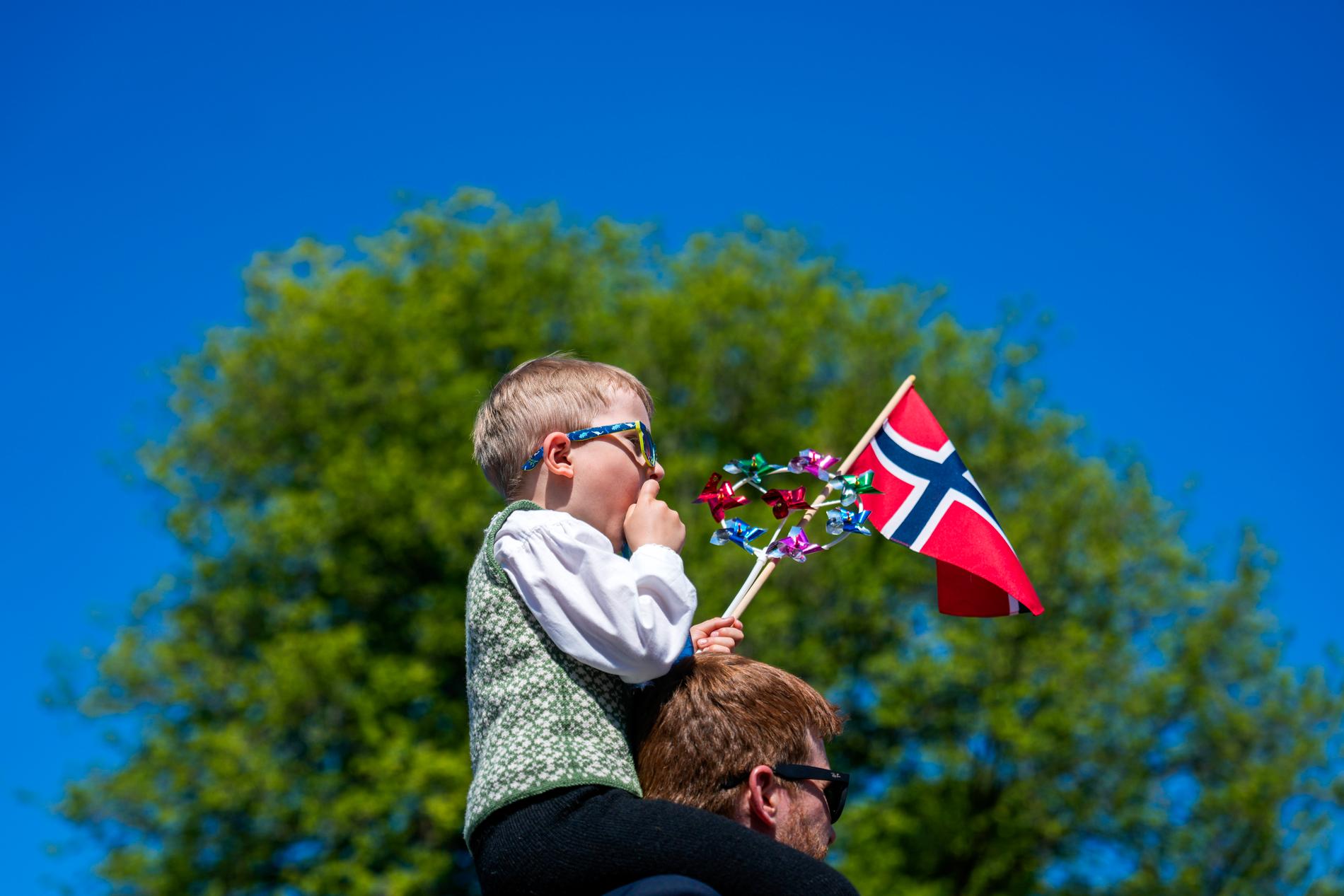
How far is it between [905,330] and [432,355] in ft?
17.9

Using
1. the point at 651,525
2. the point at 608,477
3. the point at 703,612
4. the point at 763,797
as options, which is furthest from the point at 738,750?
the point at 703,612

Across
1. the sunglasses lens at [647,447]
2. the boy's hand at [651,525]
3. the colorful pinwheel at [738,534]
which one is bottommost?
the boy's hand at [651,525]

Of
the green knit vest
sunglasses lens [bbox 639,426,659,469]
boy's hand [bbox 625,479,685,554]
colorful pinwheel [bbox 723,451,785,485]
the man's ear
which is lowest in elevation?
the man's ear

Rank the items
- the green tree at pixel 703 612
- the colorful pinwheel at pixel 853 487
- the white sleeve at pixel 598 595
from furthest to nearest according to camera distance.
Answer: the green tree at pixel 703 612
the colorful pinwheel at pixel 853 487
the white sleeve at pixel 598 595

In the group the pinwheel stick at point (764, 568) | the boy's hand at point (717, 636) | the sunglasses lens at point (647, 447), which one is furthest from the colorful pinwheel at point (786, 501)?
the sunglasses lens at point (647, 447)

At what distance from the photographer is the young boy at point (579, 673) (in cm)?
250

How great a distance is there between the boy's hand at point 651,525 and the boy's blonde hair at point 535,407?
0.22 metres

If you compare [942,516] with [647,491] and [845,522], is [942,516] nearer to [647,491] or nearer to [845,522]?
[845,522]

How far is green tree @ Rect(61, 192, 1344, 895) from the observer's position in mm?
13594

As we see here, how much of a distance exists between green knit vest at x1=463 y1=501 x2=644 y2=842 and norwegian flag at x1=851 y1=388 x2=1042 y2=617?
54.6 inches

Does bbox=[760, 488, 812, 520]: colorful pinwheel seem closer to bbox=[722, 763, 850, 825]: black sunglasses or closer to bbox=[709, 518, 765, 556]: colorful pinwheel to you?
bbox=[709, 518, 765, 556]: colorful pinwheel

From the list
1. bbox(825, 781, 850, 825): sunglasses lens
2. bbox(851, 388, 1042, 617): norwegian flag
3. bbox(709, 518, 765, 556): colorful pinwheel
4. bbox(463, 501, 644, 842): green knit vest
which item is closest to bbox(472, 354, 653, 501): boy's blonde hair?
bbox(463, 501, 644, 842): green knit vest

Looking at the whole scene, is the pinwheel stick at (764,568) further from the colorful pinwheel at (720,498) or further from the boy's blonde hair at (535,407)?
the boy's blonde hair at (535,407)

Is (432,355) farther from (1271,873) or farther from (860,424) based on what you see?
(1271,873)
